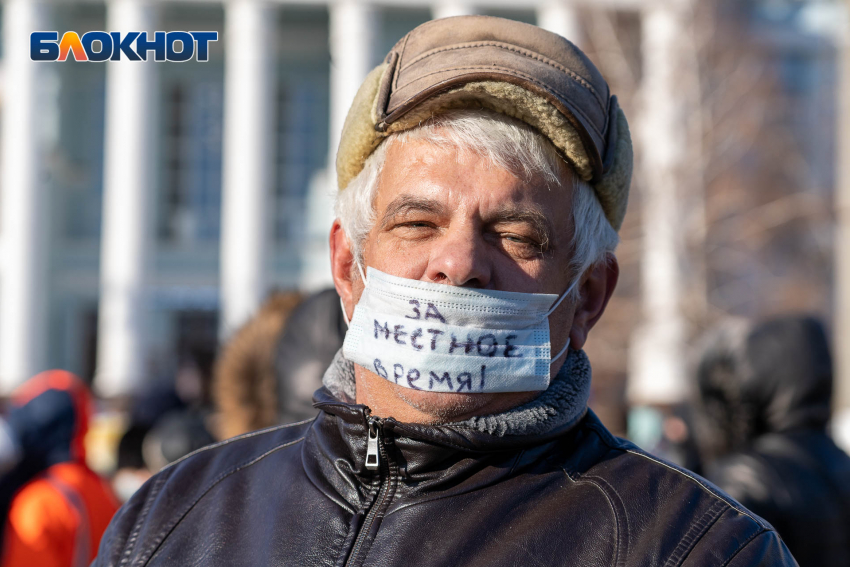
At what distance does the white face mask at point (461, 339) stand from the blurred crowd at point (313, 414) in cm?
112

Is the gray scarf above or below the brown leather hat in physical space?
below

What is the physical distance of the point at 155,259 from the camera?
26453 millimetres

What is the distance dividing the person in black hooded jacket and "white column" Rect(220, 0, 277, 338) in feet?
70.3

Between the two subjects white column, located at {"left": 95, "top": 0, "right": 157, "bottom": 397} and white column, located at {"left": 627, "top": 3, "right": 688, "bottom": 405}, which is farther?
white column, located at {"left": 95, "top": 0, "right": 157, "bottom": 397}

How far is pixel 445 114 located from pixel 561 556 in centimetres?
82

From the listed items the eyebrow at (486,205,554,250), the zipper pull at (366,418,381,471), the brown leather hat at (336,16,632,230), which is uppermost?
the brown leather hat at (336,16,632,230)

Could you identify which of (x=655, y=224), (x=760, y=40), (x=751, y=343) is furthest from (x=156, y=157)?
(x=751, y=343)

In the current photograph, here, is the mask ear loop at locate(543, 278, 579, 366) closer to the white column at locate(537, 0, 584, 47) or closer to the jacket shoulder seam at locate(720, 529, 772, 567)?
the jacket shoulder seam at locate(720, 529, 772, 567)

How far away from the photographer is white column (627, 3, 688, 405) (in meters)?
18.0

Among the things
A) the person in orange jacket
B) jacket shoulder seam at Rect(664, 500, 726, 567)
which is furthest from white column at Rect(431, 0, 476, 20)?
jacket shoulder seam at Rect(664, 500, 726, 567)

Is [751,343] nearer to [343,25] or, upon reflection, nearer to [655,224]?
[655,224]

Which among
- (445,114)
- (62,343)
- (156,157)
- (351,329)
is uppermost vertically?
(156,157)

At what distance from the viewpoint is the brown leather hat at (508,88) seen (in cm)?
165

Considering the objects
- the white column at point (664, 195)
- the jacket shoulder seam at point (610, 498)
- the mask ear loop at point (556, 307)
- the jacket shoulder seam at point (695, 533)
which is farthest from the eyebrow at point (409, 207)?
the white column at point (664, 195)
